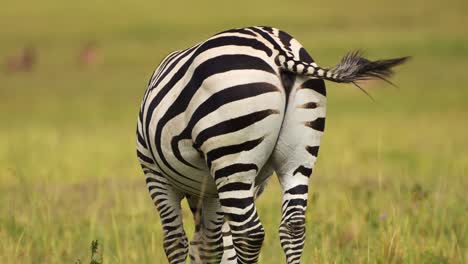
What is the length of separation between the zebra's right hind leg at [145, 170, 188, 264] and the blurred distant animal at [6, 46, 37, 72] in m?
27.7

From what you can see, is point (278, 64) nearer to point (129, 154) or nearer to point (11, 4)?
point (129, 154)

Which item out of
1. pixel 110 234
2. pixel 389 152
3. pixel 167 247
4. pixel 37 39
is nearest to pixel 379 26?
pixel 37 39

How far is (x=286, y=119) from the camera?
5.16 m

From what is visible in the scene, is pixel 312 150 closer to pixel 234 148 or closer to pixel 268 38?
pixel 234 148

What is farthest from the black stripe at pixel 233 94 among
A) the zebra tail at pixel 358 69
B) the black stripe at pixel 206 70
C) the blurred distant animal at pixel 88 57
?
the blurred distant animal at pixel 88 57

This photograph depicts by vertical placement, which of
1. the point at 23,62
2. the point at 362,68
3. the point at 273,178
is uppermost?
the point at 23,62

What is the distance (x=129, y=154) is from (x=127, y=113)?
7168 millimetres

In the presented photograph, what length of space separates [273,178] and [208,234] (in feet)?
27.3

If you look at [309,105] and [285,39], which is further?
[285,39]

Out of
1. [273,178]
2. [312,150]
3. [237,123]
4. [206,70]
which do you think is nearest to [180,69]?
[206,70]

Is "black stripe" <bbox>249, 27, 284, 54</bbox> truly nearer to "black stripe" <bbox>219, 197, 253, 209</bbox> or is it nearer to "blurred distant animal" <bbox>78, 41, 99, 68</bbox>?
"black stripe" <bbox>219, 197, 253, 209</bbox>

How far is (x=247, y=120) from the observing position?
4.98 metres

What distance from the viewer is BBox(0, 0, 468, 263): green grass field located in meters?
7.83

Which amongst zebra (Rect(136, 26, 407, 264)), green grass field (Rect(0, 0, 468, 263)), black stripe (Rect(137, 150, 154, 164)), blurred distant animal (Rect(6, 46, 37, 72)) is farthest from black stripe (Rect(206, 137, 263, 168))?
blurred distant animal (Rect(6, 46, 37, 72))
